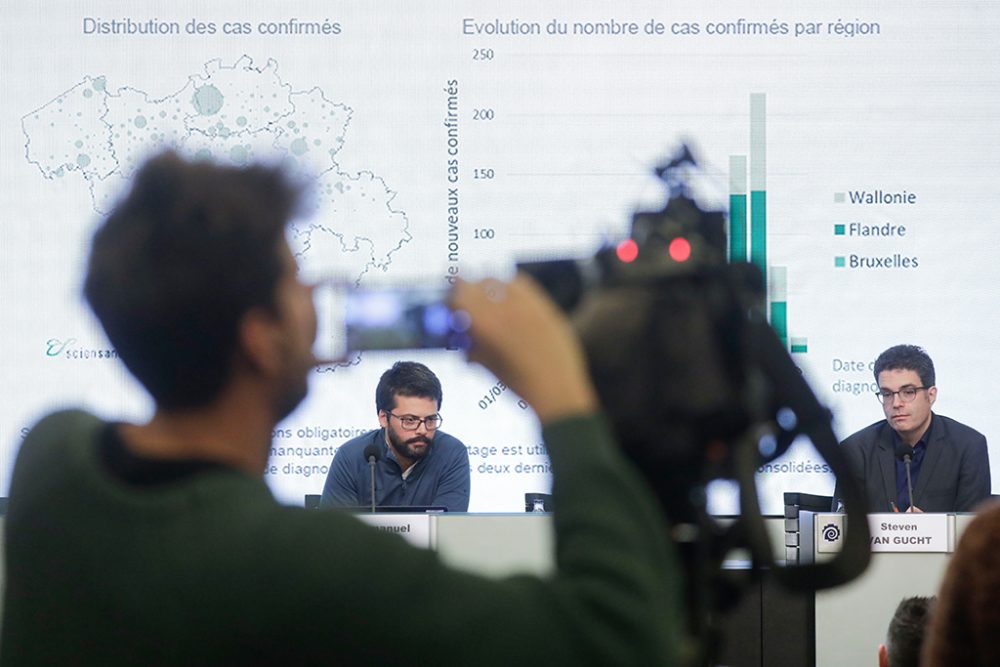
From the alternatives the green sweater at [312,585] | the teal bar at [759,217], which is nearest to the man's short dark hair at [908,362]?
the teal bar at [759,217]

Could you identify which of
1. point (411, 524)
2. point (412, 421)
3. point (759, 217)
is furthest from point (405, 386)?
point (759, 217)

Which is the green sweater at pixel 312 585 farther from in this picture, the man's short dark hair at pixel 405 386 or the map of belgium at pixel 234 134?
the map of belgium at pixel 234 134

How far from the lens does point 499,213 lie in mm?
5336

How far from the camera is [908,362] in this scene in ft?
16.0

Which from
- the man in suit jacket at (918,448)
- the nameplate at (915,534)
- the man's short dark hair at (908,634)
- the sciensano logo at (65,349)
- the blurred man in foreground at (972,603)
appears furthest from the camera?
the sciensano logo at (65,349)

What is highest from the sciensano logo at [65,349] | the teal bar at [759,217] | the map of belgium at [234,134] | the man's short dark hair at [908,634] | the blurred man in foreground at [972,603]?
the map of belgium at [234,134]

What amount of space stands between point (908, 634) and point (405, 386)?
280 cm

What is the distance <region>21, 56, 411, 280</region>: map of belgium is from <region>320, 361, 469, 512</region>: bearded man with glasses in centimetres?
82

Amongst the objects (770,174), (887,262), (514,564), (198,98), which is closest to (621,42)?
(770,174)

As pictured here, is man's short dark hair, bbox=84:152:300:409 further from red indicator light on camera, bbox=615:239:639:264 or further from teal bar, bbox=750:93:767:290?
teal bar, bbox=750:93:767:290

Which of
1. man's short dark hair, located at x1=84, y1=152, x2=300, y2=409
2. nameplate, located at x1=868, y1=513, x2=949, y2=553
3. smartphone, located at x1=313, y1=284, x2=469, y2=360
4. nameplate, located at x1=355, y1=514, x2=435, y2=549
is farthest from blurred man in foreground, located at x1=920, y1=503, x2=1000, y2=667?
nameplate, located at x1=868, y1=513, x2=949, y2=553

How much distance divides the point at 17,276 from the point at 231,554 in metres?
4.91

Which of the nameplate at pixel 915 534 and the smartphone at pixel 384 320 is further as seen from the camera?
the nameplate at pixel 915 534

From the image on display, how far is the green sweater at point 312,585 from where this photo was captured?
750mm
